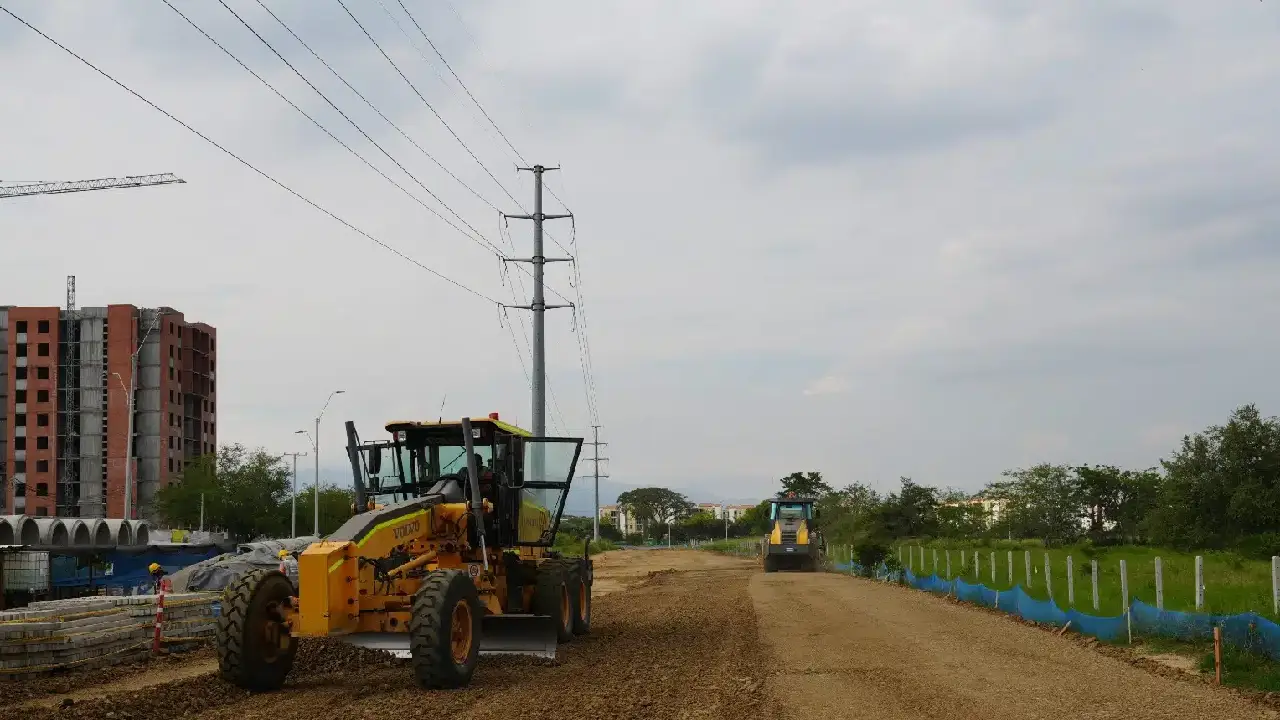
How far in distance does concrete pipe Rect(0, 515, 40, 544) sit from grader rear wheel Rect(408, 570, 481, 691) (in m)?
27.0

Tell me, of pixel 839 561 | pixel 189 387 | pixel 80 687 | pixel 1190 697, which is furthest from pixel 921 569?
pixel 189 387

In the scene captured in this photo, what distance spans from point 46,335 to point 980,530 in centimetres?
10409

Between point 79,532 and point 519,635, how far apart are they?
1223 inches

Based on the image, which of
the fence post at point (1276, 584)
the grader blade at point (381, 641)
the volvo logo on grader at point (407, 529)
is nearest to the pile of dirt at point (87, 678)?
the grader blade at point (381, 641)

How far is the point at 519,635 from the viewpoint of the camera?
51.1 feet

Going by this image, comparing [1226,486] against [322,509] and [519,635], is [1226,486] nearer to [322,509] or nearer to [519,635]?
[519,635]

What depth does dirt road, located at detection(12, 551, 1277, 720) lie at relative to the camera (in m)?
11.8

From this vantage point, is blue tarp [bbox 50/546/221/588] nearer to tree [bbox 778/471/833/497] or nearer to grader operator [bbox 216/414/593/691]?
grader operator [bbox 216/414/593/691]

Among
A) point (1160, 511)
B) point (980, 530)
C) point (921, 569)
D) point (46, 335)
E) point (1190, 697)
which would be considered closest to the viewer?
point (1190, 697)

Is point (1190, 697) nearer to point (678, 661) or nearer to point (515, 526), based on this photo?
point (678, 661)

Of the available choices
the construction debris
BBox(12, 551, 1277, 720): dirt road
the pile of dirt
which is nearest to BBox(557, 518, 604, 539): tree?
BBox(12, 551, 1277, 720): dirt road

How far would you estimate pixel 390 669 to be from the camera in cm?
1538

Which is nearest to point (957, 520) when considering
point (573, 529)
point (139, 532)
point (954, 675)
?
point (573, 529)

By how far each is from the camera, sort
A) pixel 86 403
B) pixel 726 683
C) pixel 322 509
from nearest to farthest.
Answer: pixel 726 683, pixel 322 509, pixel 86 403
